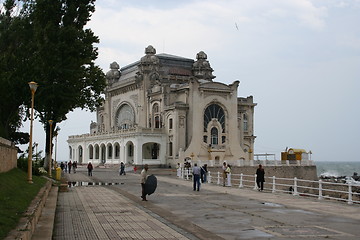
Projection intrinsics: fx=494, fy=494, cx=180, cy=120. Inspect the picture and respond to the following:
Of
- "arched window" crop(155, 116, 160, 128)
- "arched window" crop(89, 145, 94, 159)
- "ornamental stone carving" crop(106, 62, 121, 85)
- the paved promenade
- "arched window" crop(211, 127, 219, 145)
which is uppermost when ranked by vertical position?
"ornamental stone carving" crop(106, 62, 121, 85)

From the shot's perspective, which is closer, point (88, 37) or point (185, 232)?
point (185, 232)

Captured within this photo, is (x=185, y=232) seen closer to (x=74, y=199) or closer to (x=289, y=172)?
(x=74, y=199)

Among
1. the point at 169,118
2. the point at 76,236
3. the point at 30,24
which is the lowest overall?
the point at 76,236

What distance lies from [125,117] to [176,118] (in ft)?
57.9

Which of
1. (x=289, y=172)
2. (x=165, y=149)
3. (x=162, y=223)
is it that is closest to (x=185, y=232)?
(x=162, y=223)

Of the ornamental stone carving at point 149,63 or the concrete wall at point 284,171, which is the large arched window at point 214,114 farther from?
the concrete wall at point 284,171

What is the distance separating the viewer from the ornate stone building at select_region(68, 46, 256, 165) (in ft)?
234

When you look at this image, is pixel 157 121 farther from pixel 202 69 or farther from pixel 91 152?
pixel 91 152

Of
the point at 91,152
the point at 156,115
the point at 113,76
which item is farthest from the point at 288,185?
the point at 91,152

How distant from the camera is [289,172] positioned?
2509 inches

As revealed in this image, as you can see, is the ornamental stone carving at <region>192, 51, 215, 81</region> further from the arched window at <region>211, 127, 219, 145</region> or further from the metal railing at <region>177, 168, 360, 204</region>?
the metal railing at <region>177, 168, 360, 204</region>

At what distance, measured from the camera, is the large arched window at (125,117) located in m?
83.4

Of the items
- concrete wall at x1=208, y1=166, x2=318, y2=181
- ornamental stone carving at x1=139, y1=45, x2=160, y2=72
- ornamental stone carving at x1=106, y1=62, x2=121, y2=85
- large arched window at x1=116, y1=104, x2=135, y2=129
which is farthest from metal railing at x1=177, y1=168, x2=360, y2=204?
ornamental stone carving at x1=106, y1=62, x2=121, y2=85

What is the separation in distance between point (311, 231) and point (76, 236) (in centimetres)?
608
